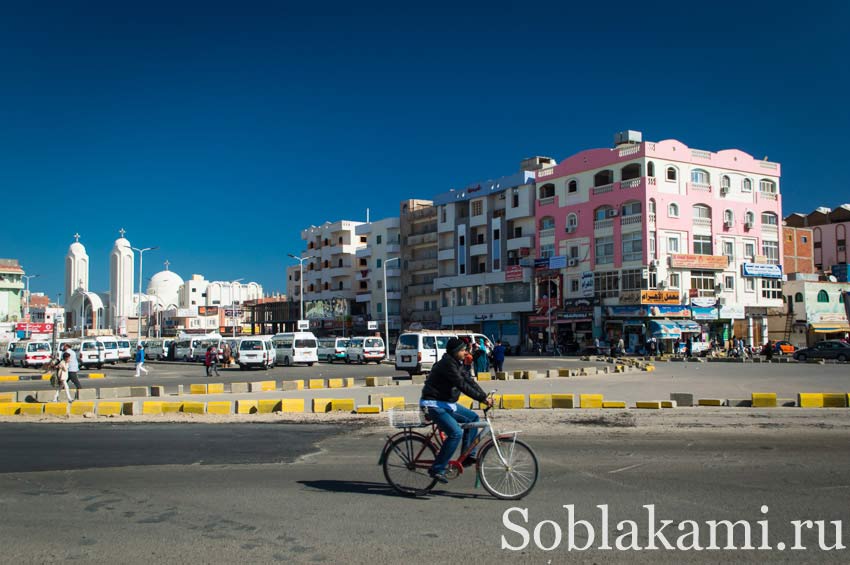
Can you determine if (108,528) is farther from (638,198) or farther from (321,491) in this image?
(638,198)

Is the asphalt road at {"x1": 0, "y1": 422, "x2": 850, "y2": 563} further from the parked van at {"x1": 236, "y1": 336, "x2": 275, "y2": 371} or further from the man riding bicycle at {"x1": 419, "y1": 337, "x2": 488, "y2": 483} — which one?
the parked van at {"x1": 236, "y1": 336, "x2": 275, "y2": 371}

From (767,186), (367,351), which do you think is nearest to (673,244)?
(767,186)

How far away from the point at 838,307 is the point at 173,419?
210 feet

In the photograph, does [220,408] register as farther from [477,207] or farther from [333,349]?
[477,207]

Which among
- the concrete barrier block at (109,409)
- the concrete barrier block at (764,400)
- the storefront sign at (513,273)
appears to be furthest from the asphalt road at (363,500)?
the storefront sign at (513,273)

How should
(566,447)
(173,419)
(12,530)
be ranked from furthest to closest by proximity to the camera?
(173,419) → (566,447) → (12,530)

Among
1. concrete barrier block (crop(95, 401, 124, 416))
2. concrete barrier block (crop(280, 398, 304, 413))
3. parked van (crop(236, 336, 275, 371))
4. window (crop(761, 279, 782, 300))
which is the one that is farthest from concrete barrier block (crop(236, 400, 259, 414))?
window (crop(761, 279, 782, 300))

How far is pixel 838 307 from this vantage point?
213 ft

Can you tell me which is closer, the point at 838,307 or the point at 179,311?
the point at 838,307

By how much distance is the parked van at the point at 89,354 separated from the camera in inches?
1754

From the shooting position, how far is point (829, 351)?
40438mm

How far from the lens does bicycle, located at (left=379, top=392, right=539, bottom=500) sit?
791 centimetres

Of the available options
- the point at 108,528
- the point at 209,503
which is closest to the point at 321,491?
the point at 209,503

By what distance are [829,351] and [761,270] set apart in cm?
2195
